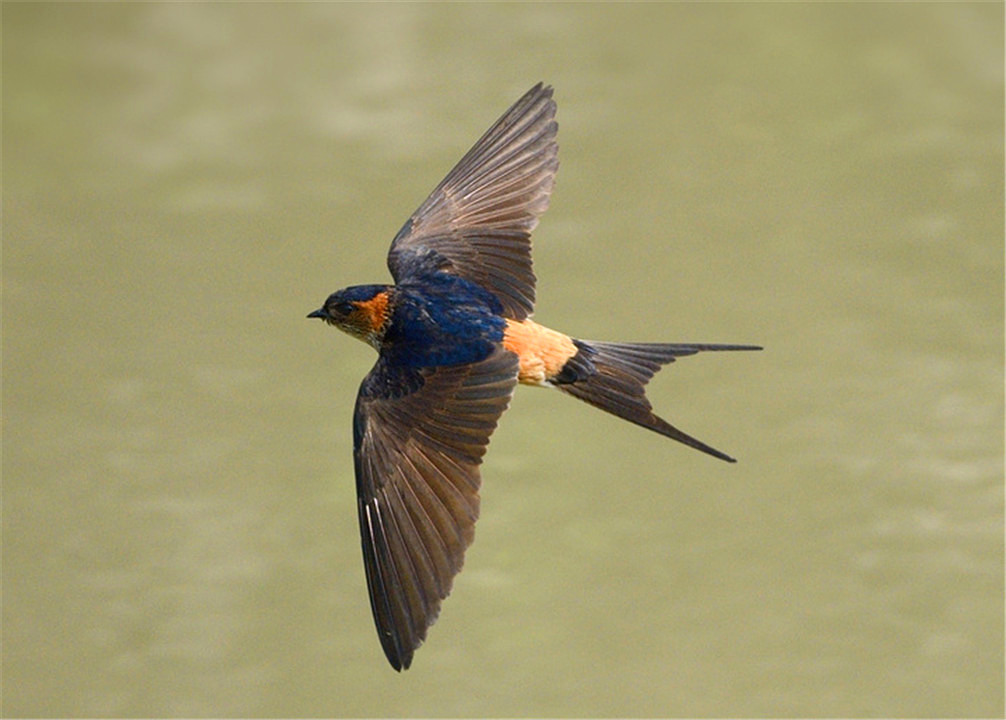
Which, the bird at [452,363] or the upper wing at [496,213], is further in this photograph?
the upper wing at [496,213]

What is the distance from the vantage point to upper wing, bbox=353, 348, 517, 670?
67.2 inches

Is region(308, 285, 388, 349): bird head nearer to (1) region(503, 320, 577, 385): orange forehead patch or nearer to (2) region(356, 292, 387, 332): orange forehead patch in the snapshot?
(2) region(356, 292, 387, 332): orange forehead patch

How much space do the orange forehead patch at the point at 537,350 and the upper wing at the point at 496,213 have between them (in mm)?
67

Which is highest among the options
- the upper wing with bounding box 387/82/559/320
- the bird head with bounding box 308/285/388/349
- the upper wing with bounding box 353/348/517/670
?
the upper wing with bounding box 387/82/559/320

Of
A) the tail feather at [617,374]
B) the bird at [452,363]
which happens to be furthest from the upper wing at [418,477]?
the tail feather at [617,374]

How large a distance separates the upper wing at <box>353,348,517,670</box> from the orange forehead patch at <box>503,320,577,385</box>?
51mm

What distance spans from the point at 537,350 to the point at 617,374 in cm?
9

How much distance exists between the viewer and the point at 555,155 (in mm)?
2127

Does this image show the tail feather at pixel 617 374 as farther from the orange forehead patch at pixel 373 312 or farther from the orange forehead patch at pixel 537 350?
the orange forehead patch at pixel 373 312

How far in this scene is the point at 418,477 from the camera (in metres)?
1.80

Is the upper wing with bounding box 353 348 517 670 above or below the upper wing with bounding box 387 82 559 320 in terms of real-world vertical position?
below

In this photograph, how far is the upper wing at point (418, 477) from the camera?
5.60 ft

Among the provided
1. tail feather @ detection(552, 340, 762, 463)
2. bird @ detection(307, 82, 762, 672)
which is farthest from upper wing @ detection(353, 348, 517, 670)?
tail feather @ detection(552, 340, 762, 463)

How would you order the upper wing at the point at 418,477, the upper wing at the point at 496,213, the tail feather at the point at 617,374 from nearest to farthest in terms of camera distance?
the upper wing at the point at 418,477, the tail feather at the point at 617,374, the upper wing at the point at 496,213
